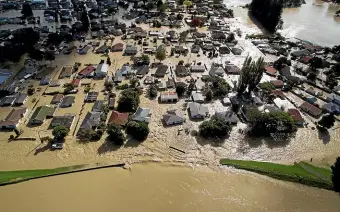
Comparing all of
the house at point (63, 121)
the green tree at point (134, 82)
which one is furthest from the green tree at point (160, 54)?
the house at point (63, 121)

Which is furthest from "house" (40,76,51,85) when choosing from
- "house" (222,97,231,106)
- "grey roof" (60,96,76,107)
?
"house" (222,97,231,106)

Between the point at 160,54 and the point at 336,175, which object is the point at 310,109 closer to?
the point at 336,175

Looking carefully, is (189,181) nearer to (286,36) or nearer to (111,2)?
(286,36)

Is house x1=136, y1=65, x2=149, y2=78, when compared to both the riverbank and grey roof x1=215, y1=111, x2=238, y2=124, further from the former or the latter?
the riverbank

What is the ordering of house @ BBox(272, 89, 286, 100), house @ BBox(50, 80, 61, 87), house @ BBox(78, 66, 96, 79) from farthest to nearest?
house @ BBox(78, 66, 96, 79), house @ BBox(50, 80, 61, 87), house @ BBox(272, 89, 286, 100)

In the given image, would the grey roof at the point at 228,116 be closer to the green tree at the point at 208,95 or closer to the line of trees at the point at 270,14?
the green tree at the point at 208,95

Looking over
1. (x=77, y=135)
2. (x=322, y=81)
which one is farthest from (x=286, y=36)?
(x=77, y=135)
